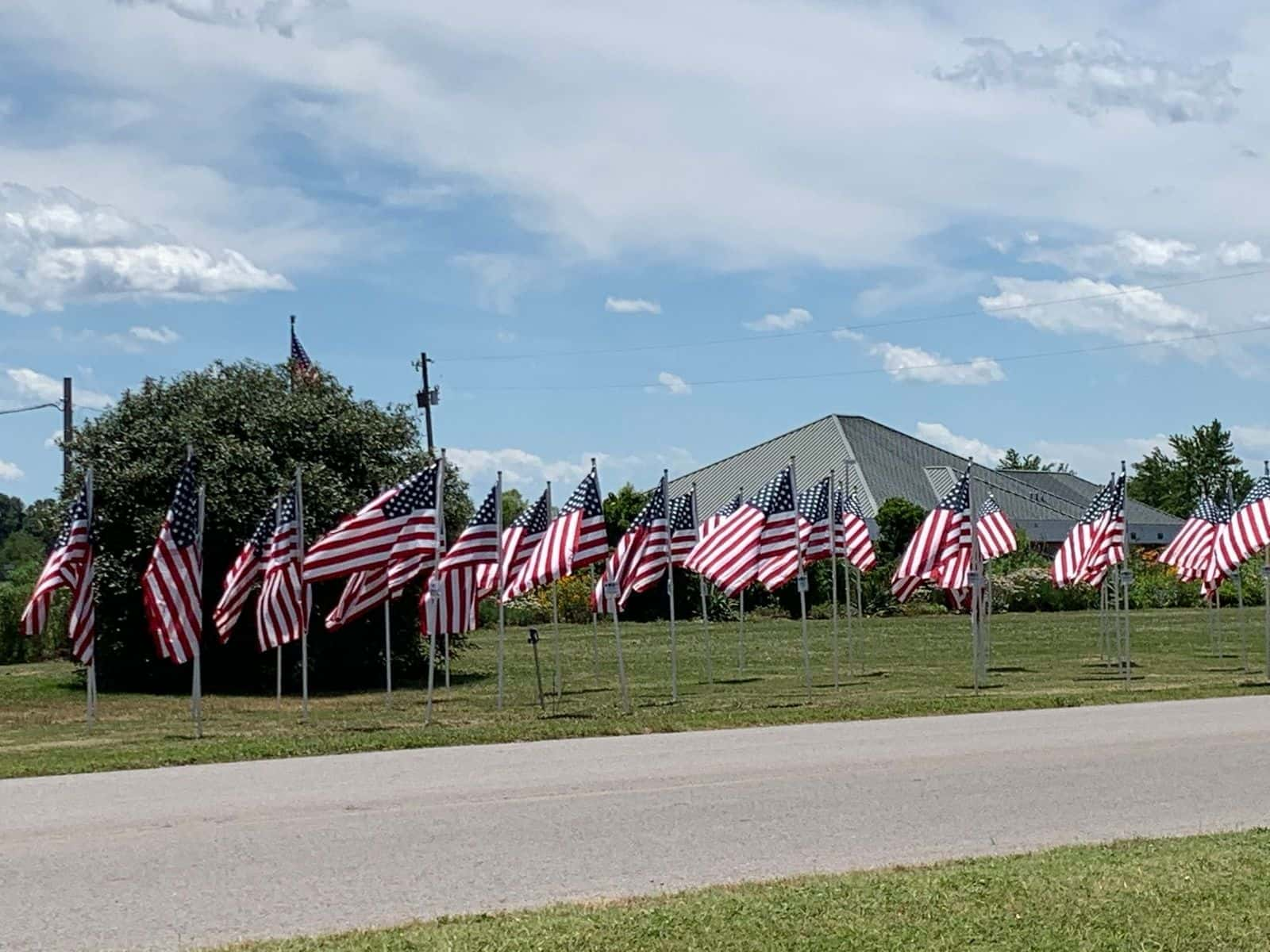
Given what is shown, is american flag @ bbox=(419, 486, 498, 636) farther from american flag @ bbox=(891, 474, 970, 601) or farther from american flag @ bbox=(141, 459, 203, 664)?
american flag @ bbox=(891, 474, 970, 601)

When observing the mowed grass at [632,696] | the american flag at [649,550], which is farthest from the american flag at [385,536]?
the american flag at [649,550]

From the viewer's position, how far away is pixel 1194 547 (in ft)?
98.9

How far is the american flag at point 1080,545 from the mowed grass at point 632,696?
175 centimetres

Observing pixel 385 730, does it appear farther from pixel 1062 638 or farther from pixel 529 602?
pixel 529 602

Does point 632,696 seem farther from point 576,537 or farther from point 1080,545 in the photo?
point 1080,545

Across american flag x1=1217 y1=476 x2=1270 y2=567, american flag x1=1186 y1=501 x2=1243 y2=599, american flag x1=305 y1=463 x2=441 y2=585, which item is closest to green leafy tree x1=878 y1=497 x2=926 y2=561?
american flag x1=1186 y1=501 x2=1243 y2=599

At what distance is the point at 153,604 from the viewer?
744 inches

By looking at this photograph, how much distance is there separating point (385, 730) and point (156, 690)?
10.4 meters

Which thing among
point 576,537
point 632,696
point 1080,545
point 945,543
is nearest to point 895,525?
point 1080,545

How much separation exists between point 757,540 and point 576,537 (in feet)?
12.0

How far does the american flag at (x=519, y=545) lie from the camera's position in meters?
23.0

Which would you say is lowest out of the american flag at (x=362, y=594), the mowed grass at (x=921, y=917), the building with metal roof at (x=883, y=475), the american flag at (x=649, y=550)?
the mowed grass at (x=921, y=917)

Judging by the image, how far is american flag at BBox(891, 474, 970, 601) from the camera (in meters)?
24.8

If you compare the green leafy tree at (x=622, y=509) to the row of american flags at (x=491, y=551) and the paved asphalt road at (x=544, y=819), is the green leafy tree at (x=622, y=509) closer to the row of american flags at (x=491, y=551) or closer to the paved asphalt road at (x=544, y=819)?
the row of american flags at (x=491, y=551)
